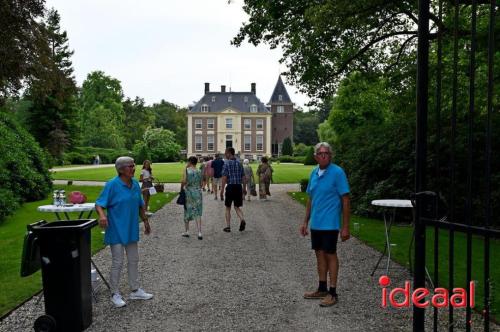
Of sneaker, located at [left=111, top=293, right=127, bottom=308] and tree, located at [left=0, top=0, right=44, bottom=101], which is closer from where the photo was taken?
sneaker, located at [left=111, top=293, right=127, bottom=308]

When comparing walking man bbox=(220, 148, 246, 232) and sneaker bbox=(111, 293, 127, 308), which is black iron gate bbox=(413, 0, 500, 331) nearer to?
sneaker bbox=(111, 293, 127, 308)

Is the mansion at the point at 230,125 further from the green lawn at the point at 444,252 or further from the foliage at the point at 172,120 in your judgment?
the green lawn at the point at 444,252

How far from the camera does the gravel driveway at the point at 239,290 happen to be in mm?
4977

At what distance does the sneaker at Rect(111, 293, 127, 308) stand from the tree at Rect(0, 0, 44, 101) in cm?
1253

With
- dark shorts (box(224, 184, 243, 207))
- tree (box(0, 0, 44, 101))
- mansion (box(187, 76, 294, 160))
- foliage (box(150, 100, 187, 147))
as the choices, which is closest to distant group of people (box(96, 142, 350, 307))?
dark shorts (box(224, 184, 243, 207))

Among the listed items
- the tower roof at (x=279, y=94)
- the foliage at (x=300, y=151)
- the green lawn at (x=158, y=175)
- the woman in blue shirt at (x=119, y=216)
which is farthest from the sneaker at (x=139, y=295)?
the tower roof at (x=279, y=94)

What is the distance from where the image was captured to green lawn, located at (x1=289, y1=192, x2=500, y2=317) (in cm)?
Result: 657

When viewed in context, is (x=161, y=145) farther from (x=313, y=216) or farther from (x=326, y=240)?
(x=326, y=240)

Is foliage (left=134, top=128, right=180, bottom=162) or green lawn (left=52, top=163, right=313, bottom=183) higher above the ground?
foliage (left=134, top=128, right=180, bottom=162)

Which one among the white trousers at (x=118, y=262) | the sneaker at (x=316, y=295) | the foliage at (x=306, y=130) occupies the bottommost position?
the sneaker at (x=316, y=295)

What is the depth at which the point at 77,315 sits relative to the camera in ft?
15.7

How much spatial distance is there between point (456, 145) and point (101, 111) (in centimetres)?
6348

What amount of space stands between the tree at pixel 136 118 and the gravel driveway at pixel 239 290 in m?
75.7

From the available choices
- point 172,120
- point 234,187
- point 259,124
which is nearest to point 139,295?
point 234,187
